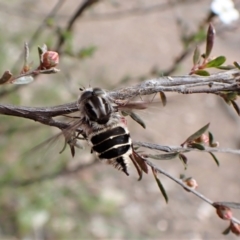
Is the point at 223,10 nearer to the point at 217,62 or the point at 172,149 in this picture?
the point at 217,62

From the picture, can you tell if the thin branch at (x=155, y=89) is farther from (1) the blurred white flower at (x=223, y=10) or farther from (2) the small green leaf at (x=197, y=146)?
(1) the blurred white flower at (x=223, y=10)

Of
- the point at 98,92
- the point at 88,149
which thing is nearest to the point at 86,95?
the point at 98,92

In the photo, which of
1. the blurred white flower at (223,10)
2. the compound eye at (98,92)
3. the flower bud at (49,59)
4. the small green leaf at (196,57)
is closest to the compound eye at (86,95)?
the compound eye at (98,92)

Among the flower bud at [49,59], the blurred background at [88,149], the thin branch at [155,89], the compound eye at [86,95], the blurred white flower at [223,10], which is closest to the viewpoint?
the thin branch at [155,89]

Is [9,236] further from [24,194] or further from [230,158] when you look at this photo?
[230,158]

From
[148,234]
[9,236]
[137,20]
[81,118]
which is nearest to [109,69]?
[137,20]

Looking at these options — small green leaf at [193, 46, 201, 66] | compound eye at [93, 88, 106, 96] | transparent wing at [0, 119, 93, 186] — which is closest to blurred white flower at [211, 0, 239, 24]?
transparent wing at [0, 119, 93, 186]
